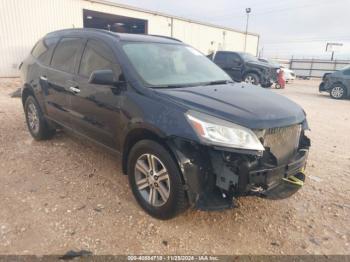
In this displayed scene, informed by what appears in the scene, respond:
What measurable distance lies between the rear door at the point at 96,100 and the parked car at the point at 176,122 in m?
0.01

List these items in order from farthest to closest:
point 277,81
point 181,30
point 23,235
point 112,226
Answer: point 181,30 → point 277,81 → point 112,226 → point 23,235

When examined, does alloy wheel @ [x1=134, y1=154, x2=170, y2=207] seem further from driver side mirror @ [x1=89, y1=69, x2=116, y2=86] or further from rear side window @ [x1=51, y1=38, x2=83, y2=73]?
rear side window @ [x1=51, y1=38, x2=83, y2=73]

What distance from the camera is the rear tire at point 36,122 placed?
4.84m

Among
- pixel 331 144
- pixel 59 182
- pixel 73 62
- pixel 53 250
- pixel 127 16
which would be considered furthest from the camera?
pixel 127 16

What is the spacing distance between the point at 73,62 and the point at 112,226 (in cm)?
229

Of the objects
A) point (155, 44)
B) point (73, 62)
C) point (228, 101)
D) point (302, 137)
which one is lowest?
point (302, 137)

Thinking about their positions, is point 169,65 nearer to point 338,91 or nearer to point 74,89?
point 74,89

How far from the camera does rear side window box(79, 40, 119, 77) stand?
3.38 m

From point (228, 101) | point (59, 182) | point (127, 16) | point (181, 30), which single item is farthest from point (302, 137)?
point (181, 30)

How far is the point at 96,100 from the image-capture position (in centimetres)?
340

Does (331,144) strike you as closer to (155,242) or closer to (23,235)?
(155,242)

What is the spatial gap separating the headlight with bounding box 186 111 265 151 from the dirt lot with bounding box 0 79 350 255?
938 mm

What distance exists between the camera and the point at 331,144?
5.64 m

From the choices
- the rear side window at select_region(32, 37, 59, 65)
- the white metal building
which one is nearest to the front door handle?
the rear side window at select_region(32, 37, 59, 65)
